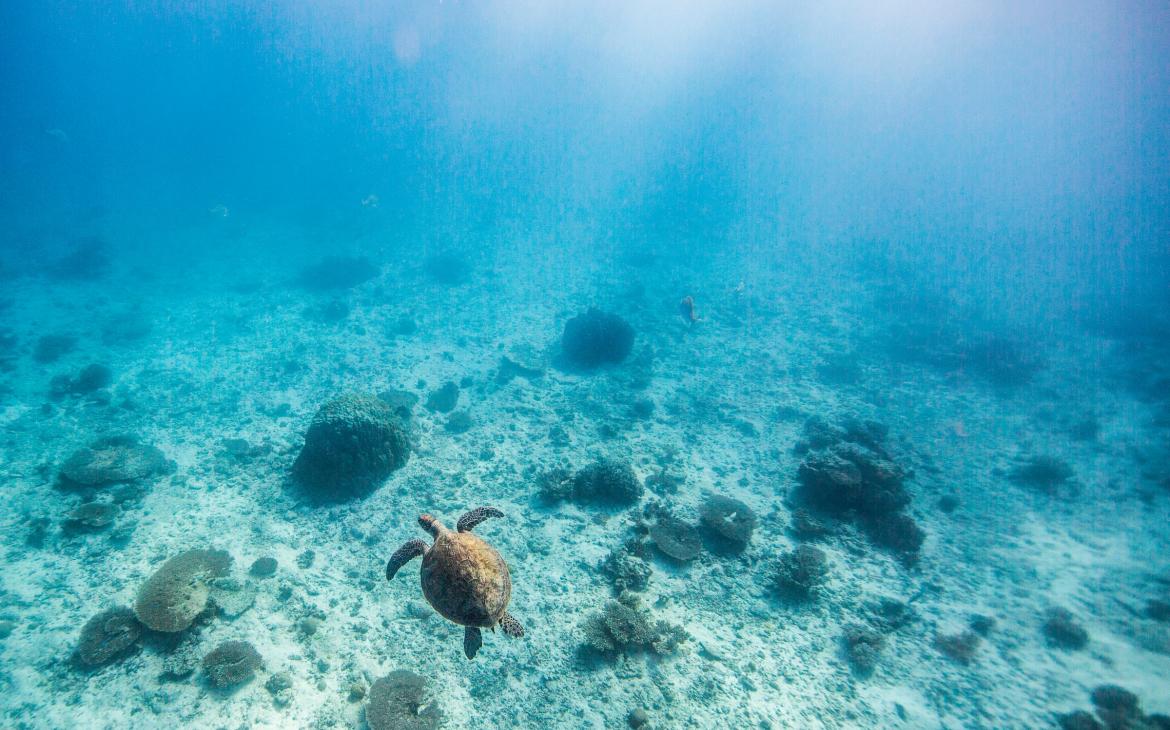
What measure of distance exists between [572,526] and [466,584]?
4936 millimetres

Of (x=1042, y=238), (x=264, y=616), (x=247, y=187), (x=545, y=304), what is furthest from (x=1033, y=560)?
(x=247, y=187)

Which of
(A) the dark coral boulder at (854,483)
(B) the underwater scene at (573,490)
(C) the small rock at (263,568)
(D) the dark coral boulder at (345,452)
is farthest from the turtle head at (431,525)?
(A) the dark coral boulder at (854,483)

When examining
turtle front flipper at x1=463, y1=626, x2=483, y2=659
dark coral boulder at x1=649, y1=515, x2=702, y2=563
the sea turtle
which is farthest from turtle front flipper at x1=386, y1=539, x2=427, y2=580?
dark coral boulder at x1=649, y1=515, x2=702, y2=563

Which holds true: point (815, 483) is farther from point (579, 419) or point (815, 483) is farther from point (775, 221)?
point (775, 221)

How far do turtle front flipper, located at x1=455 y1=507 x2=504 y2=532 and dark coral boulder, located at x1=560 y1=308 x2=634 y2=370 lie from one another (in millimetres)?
11646

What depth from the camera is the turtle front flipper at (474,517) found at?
235 inches

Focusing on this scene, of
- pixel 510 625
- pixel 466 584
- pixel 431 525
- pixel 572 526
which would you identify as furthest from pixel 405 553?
pixel 572 526

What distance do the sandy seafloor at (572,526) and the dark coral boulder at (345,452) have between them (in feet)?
1.54

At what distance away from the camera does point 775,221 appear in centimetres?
4484

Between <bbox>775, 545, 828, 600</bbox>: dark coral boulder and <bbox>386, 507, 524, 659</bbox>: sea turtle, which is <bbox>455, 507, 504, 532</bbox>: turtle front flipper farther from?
<bbox>775, 545, 828, 600</bbox>: dark coral boulder

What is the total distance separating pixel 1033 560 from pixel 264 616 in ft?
55.1

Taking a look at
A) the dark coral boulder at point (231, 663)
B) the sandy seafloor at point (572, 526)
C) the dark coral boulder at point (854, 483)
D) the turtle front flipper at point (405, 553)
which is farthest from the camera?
the dark coral boulder at point (854, 483)

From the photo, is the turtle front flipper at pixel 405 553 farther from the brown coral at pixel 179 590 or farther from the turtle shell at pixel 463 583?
the brown coral at pixel 179 590

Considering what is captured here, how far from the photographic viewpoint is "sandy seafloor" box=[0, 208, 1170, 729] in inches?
273
